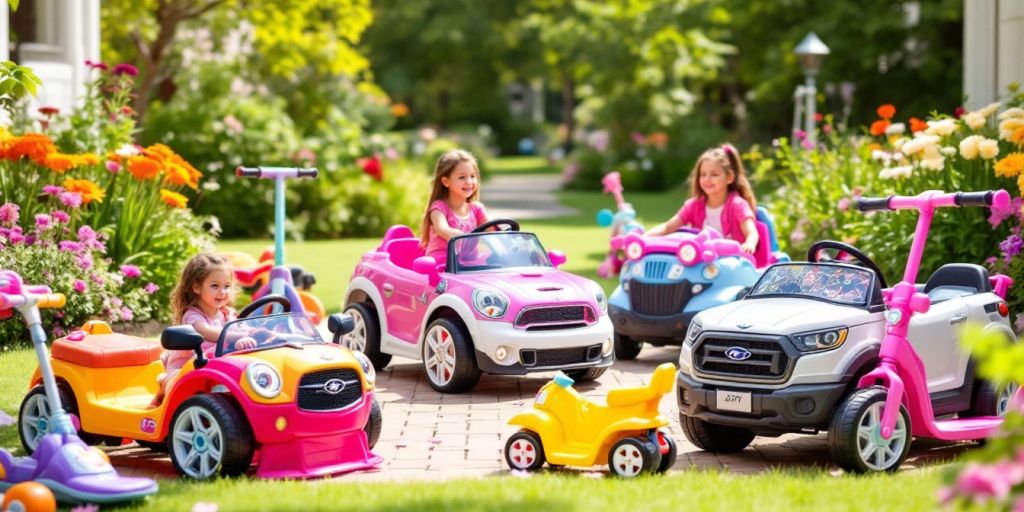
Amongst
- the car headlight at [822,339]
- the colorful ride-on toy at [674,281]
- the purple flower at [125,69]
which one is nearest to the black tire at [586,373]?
the colorful ride-on toy at [674,281]

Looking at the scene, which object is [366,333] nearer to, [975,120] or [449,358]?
[449,358]

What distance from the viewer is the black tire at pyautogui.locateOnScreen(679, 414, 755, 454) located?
7.22 metres

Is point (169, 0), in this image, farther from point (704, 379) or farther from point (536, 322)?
point (704, 379)

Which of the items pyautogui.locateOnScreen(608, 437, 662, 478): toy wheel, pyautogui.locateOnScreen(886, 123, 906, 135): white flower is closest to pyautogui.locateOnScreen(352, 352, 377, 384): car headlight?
pyautogui.locateOnScreen(608, 437, 662, 478): toy wheel

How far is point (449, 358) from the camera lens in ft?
29.7

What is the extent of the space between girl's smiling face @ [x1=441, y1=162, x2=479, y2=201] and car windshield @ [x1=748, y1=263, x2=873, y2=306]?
2.92 metres

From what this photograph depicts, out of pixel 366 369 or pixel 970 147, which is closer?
pixel 366 369

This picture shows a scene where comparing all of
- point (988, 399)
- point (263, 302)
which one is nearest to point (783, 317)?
point (988, 399)

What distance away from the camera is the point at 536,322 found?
892cm

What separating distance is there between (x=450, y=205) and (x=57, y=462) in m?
4.69

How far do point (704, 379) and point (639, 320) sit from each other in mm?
3308

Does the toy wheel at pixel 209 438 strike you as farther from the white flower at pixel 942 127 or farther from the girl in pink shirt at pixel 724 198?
the white flower at pixel 942 127

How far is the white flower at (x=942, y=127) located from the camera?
10828mm

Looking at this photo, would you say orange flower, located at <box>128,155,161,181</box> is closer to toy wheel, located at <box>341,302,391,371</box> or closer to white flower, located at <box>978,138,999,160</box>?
toy wheel, located at <box>341,302,391,371</box>
